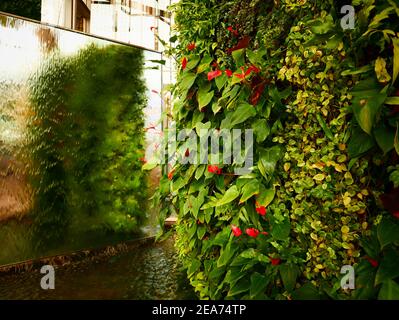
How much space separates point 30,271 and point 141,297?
1.23 m

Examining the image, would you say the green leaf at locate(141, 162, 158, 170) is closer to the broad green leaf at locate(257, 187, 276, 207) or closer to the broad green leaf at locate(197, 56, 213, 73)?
the broad green leaf at locate(197, 56, 213, 73)

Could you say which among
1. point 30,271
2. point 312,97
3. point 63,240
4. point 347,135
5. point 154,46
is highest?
point 154,46

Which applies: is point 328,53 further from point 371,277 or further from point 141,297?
point 141,297

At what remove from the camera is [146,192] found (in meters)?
3.87

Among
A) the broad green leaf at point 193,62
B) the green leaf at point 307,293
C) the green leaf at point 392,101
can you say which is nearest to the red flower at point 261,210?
the green leaf at point 307,293

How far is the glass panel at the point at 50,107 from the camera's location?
2.94m

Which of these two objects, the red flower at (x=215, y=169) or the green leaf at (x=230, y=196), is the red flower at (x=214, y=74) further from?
the green leaf at (x=230, y=196)

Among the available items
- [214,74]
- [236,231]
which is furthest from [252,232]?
[214,74]

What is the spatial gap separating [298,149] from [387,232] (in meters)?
0.52

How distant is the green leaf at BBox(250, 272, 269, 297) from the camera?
57.0 inches

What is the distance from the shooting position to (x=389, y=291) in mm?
1140

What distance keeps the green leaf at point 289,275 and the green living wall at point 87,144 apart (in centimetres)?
245

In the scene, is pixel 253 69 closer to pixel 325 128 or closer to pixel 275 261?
pixel 325 128
